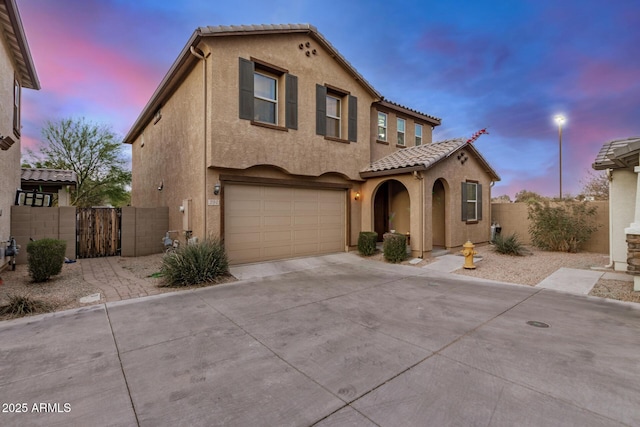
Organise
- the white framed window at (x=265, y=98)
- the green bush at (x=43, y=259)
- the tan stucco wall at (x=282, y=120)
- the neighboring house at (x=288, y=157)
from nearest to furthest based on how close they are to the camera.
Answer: the green bush at (x=43, y=259)
the tan stucco wall at (x=282, y=120)
the neighboring house at (x=288, y=157)
the white framed window at (x=265, y=98)

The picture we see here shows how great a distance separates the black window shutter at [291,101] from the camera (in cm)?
935

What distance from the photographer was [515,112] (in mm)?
21688

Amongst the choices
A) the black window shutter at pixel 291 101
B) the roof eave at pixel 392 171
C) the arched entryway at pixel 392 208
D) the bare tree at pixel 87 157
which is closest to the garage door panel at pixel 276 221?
the black window shutter at pixel 291 101

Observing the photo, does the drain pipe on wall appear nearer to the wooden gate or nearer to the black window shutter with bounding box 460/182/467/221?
the wooden gate

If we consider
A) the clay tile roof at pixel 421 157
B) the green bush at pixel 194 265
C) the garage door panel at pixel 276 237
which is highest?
the clay tile roof at pixel 421 157

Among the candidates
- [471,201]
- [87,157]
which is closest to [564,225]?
[471,201]

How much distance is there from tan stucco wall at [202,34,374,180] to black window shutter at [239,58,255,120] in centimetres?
16

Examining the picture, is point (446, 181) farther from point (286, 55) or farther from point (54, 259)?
point (54, 259)

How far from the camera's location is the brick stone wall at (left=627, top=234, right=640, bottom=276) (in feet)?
18.8

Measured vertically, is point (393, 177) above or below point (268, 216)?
above

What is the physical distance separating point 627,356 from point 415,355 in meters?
2.55

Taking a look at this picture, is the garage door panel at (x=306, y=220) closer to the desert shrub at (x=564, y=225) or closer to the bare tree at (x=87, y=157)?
the desert shrub at (x=564, y=225)

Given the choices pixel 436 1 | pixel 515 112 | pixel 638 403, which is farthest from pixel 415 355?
pixel 515 112

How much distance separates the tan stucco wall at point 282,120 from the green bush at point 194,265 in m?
2.43
